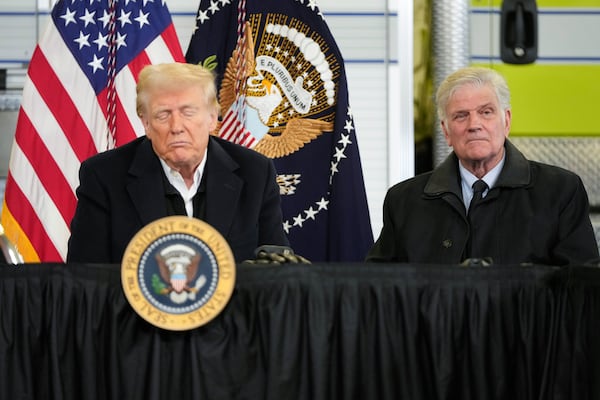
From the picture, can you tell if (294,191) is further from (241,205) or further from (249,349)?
(249,349)

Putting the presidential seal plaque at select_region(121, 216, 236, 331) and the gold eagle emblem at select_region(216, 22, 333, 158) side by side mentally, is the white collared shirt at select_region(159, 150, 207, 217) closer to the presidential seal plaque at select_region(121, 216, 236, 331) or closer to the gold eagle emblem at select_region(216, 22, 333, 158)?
the presidential seal plaque at select_region(121, 216, 236, 331)

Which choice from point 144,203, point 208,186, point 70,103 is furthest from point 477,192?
point 70,103

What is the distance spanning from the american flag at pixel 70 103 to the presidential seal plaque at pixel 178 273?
2395 mm

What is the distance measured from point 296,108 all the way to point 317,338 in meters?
2.51

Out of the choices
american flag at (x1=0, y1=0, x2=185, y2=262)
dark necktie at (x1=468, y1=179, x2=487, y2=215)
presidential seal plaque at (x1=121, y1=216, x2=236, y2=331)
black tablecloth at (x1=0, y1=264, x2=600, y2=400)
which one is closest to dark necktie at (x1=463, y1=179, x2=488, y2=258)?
dark necktie at (x1=468, y1=179, x2=487, y2=215)

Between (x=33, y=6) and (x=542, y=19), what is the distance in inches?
88.1

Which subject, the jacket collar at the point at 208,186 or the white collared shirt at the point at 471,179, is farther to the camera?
the white collared shirt at the point at 471,179

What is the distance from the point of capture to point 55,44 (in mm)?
4621

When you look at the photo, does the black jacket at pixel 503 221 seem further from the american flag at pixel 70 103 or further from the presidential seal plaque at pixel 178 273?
the american flag at pixel 70 103

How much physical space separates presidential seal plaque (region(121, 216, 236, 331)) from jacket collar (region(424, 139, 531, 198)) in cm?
132

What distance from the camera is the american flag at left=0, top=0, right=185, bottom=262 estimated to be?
453cm

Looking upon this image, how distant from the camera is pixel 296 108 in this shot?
15.3ft

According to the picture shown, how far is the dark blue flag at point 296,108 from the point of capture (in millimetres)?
4617

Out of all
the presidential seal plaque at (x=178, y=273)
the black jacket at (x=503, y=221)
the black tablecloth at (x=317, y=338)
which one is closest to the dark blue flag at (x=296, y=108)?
the black jacket at (x=503, y=221)
